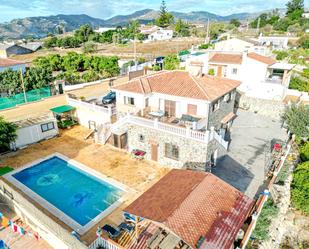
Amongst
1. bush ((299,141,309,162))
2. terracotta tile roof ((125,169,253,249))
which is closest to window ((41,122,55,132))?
terracotta tile roof ((125,169,253,249))

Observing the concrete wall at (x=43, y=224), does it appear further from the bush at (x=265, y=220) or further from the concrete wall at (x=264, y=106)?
the concrete wall at (x=264, y=106)

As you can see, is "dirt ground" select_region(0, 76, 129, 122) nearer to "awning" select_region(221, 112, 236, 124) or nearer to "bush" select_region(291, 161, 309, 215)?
"awning" select_region(221, 112, 236, 124)

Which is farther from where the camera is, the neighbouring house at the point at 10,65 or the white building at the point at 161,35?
the white building at the point at 161,35

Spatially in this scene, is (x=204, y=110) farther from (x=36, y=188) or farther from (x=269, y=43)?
(x=269, y=43)

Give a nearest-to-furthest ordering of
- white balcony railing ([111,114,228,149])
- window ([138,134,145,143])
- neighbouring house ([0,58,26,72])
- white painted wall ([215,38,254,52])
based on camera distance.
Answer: white balcony railing ([111,114,228,149])
window ([138,134,145,143])
neighbouring house ([0,58,26,72])
white painted wall ([215,38,254,52])

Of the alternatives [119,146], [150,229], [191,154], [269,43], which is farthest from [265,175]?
[269,43]

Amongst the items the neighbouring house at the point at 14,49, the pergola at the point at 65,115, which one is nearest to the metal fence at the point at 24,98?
the pergola at the point at 65,115
